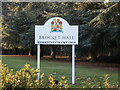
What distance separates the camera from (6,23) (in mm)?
23062

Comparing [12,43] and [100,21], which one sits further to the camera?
[12,43]

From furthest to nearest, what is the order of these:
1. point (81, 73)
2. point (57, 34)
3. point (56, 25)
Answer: point (81, 73), point (56, 25), point (57, 34)

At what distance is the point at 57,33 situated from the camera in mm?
8164

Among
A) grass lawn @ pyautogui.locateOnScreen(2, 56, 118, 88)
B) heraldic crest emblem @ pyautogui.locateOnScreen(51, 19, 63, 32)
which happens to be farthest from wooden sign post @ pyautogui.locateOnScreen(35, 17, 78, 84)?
grass lawn @ pyautogui.locateOnScreen(2, 56, 118, 88)

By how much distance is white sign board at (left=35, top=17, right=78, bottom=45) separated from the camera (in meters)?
8.15

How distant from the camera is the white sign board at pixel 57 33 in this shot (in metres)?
8.15

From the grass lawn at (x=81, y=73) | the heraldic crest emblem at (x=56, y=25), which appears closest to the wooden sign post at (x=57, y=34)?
the heraldic crest emblem at (x=56, y=25)

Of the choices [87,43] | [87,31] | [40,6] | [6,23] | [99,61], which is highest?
[40,6]

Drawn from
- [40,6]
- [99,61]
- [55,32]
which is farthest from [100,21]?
[40,6]

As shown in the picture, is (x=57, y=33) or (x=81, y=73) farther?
(x=81, y=73)

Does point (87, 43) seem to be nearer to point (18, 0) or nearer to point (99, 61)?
point (99, 61)

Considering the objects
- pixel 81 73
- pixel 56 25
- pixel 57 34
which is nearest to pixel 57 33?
pixel 57 34

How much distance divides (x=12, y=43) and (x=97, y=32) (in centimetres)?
1218

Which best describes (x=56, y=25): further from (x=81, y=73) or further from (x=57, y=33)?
(x=81, y=73)
